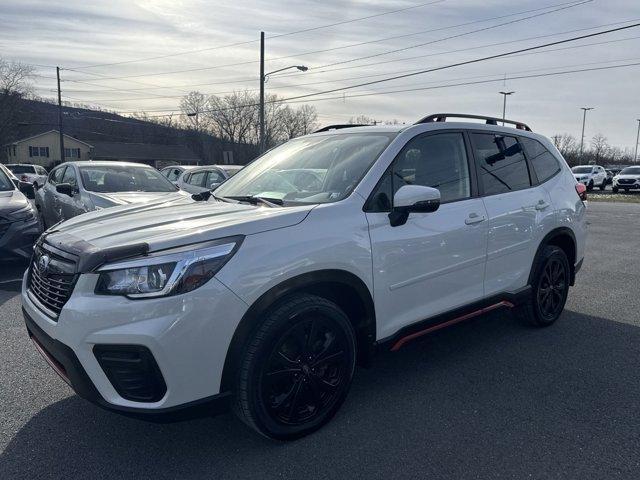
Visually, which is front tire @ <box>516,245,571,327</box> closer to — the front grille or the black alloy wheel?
the black alloy wheel

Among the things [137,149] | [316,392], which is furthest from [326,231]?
[137,149]

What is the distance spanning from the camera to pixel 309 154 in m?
3.76

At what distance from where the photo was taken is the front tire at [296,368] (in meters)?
2.51

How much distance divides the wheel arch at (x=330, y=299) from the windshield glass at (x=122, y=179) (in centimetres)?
633

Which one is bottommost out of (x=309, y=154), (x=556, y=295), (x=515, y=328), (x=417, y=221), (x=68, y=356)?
(x=515, y=328)

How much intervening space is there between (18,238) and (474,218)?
227 inches

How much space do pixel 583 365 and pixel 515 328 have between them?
90 centimetres

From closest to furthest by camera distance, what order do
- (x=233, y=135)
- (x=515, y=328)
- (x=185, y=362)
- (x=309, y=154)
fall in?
1. (x=185, y=362)
2. (x=309, y=154)
3. (x=515, y=328)
4. (x=233, y=135)

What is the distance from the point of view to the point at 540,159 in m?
4.61

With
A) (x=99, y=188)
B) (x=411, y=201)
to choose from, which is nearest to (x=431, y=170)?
(x=411, y=201)

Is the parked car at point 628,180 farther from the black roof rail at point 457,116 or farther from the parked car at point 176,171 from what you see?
the black roof rail at point 457,116

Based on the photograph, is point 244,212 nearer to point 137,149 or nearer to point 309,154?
point 309,154

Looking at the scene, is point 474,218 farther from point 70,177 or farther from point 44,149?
point 44,149

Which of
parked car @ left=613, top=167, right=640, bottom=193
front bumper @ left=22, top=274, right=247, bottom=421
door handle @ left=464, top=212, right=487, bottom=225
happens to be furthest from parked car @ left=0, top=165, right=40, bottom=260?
parked car @ left=613, top=167, right=640, bottom=193
